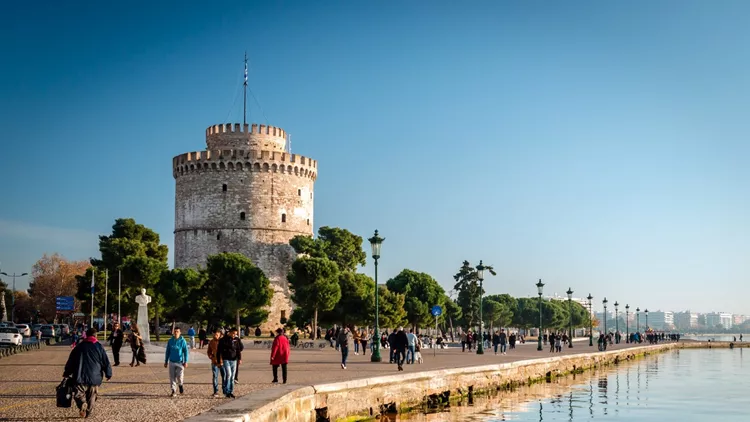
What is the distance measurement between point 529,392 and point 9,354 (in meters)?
22.1

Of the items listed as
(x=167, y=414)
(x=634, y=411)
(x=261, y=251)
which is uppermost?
(x=261, y=251)

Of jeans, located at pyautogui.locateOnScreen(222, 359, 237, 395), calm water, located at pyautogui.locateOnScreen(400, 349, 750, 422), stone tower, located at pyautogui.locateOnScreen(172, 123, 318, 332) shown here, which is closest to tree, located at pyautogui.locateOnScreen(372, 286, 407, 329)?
stone tower, located at pyautogui.locateOnScreen(172, 123, 318, 332)

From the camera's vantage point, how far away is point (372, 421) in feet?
63.4

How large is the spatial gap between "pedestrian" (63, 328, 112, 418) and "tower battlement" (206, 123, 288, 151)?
61.2 m

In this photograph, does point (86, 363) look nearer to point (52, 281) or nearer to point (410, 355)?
point (410, 355)

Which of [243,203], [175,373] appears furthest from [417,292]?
[175,373]

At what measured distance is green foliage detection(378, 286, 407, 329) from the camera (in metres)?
66.6

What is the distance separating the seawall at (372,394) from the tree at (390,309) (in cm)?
3265

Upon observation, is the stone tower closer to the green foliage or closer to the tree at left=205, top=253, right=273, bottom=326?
the tree at left=205, top=253, right=273, bottom=326

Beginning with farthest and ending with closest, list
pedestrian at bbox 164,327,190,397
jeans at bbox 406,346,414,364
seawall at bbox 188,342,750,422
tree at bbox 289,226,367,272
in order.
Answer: tree at bbox 289,226,367,272, jeans at bbox 406,346,414,364, pedestrian at bbox 164,327,190,397, seawall at bbox 188,342,750,422

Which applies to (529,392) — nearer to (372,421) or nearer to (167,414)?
(372,421)

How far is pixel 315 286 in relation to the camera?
6153 cm

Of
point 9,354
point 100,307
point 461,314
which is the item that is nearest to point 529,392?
point 9,354

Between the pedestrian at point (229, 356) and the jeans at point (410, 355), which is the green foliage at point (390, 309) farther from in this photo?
the pedestrian at point (229, 356)
